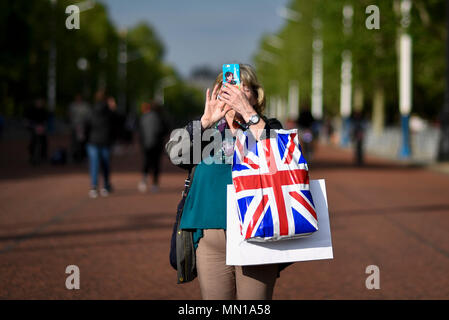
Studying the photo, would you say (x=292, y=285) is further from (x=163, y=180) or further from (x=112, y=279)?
(x=163, y=180)

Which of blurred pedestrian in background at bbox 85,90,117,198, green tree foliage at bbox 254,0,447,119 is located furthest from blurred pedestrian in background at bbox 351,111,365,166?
blurred pedestrian in background at bbox 85,90,117,198

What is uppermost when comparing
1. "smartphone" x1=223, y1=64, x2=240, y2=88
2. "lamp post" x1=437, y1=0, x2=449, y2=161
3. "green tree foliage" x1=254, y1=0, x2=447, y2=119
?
"green tree foliage" x1=254, y1=0, x2=447, y2=119

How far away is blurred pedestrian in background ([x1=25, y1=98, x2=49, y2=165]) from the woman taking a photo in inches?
726

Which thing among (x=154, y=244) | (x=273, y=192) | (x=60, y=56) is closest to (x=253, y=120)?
(x=273, y=192)

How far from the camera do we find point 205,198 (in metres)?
3.56

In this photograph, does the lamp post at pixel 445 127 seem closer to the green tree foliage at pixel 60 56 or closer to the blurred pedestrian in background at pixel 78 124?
the green tree foliage at pixel 60 56

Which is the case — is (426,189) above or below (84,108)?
below

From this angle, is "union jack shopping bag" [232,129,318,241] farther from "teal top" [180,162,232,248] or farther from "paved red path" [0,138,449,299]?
"paved red path" [0,138,449,299]

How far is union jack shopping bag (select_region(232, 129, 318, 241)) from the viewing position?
328cm

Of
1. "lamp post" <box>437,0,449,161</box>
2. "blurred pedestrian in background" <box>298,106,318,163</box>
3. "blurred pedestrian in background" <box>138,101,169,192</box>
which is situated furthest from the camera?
"lamp post" <box>437,0,449,161</box>

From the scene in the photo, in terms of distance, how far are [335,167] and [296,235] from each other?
815 inches

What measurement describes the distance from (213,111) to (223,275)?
751 mm

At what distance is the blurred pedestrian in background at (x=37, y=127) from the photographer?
2142cm
